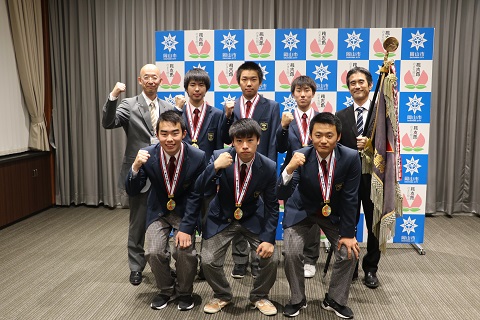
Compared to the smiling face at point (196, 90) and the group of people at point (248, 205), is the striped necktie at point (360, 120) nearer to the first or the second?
the group of people at point (248, 205)

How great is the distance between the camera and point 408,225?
155 inches

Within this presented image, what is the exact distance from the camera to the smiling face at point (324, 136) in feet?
8.39

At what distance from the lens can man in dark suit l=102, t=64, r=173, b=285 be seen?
3104mm

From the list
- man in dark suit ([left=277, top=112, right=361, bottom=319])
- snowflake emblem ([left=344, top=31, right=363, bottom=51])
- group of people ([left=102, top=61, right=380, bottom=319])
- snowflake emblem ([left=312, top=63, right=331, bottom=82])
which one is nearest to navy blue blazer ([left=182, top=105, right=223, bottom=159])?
group of people ([left=102, top=61, right=380, bottom=319])

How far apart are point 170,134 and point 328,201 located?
42.8 inches

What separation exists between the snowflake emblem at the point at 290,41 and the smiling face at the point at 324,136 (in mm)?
1532

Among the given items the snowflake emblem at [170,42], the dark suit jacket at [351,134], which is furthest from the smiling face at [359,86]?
the snowflake emblem at [170,42]

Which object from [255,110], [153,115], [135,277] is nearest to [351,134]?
[255,110]

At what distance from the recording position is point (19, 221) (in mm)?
4805

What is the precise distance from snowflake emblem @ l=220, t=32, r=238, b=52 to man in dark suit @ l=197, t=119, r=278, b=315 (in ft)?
5.15

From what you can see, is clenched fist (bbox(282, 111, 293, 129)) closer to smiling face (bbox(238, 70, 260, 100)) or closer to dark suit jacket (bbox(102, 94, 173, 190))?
smiling face (bbox(238, 70, 260, 100))

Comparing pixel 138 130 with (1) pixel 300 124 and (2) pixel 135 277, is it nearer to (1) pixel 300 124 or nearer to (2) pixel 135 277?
(2) pixel 135 277

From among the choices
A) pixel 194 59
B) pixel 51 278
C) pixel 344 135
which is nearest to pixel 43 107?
pixel 194 59

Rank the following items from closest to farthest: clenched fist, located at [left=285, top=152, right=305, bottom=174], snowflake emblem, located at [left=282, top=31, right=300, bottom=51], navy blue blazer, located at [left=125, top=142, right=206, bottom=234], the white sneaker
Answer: clenched fist, located at [left=285, top=152, right=305, bottom=174]
navy blue blazer, located at [left=125, top=142, right=206, bottom=234]
the white sneaker
snowflake emblem, located at [left=282, top=31, right=300, bottom=51]
